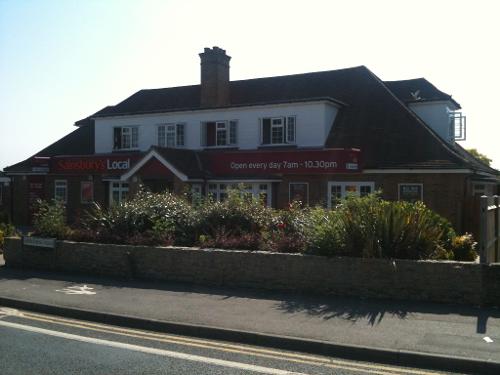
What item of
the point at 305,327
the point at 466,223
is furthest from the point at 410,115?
the point at 305,327

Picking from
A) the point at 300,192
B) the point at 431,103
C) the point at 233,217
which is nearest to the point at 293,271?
the point at 233,217

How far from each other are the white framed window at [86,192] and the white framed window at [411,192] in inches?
630

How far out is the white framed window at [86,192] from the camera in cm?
2966

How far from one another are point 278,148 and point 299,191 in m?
2.96

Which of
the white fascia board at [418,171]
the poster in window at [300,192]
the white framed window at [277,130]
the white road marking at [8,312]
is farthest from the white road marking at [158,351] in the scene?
the white framed window at [277,130]

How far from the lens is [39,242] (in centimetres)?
1392

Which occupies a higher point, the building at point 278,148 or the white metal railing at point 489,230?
the building at point 278,148

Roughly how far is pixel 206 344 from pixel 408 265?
3.93 meters

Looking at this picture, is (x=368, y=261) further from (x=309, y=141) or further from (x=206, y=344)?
(x=309, y=141)

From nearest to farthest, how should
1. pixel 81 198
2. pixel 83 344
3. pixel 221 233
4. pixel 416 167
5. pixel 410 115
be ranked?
pixel 83 344, pixel 221 233, pixel 416 167, pixel 410 115, pixel 81 198

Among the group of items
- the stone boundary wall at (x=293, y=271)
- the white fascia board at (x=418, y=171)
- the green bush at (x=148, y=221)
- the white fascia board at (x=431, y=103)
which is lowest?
the stone boundary wall at (x=293, y=271)

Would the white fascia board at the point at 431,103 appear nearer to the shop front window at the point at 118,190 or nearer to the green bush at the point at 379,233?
the shop front window at the point at 118,190

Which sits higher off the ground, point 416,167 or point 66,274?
point 416,167

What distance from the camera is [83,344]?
757cm
